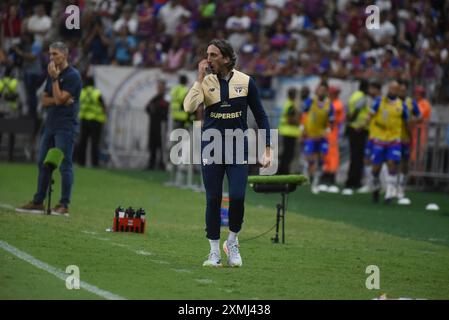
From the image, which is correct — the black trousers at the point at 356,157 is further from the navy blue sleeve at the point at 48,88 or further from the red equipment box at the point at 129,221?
the red equipment box at the point at 129,221

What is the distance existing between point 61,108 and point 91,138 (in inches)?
561

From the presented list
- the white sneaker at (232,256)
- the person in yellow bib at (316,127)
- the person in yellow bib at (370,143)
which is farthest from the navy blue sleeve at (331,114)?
the white sneaker at (232,256)

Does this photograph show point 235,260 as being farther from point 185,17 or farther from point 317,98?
point 185,17

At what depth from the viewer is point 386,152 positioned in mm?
24000

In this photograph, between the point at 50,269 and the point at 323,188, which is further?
the point at 323,188

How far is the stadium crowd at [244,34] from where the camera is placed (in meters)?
30.8

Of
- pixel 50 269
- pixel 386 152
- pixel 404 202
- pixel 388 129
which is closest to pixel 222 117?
pixel 50 269

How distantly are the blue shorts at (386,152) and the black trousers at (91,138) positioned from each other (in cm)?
954

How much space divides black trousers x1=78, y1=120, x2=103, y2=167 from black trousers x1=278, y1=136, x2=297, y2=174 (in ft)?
16.3

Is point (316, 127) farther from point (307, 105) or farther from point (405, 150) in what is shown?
point (405, 150)

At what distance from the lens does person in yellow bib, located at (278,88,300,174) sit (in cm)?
2898

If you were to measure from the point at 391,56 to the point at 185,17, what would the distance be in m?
6.57

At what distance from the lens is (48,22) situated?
33.1 meters

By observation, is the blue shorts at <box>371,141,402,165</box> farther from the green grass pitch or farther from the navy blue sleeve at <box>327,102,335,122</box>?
the navy blue sleeve at <box>327,102,335,122</box>
